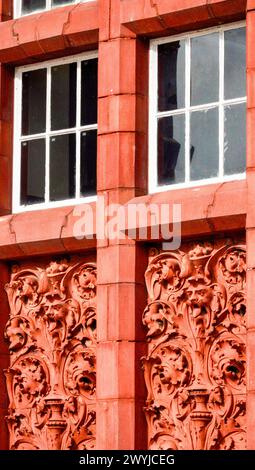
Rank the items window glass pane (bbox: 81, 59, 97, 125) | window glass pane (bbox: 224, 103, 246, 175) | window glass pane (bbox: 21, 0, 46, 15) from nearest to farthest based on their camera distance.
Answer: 1. window glass pane (bbox: 224, 103, 246, 175)
2. window glass pane (bbox: 81, 59, 97, 125)
3. window glass pane (bbox: 21, 0, 46, 15)

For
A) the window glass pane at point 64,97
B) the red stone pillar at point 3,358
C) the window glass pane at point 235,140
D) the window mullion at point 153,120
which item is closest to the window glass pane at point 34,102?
the window glass pane at point 64,97

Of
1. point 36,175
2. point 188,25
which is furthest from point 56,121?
point 188,25

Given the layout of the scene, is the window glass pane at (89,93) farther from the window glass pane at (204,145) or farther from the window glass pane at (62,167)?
the window glass pane at (204,145)

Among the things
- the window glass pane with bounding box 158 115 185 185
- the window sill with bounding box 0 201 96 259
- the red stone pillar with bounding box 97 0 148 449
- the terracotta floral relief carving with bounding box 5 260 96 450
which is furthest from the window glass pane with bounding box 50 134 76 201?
the window glass pane with bounding box 158 115 185 185

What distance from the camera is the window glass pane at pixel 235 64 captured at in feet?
64.4

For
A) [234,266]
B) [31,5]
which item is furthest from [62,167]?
[234,266]

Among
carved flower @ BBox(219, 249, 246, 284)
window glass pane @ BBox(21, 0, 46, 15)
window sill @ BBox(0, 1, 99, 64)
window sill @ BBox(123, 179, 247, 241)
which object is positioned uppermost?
window glass pane @ BBox(21, 0, 46, 15)

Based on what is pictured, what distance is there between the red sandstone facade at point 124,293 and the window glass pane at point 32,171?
0.17 meters

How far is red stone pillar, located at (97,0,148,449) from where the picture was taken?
19.6m

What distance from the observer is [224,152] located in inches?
773

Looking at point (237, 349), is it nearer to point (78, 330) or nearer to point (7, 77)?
point (78, 330)

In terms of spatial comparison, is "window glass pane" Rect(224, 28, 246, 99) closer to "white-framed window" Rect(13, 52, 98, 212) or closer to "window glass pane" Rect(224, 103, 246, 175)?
"window glass pane" Rect(224, 103, 246, 175)

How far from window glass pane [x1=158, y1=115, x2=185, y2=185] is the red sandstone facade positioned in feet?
0.58

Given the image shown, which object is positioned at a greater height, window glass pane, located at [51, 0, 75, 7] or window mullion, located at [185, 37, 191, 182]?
window glass pane, located at [51, 0, 75, 7]
